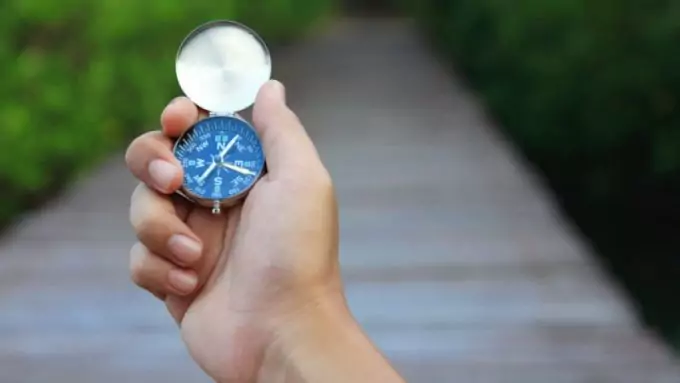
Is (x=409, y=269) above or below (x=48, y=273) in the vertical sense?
above

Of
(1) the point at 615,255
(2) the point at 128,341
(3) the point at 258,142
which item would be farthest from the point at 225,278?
(1) the point at 615,255

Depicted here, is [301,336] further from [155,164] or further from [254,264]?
[155,164]

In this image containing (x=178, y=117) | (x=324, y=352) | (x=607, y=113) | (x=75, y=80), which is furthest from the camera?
(x=607, y=113)

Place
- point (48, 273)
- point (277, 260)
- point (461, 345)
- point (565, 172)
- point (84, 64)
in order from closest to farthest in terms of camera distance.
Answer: point (277, 260)
point (461, 345)
point (48, 273)
point (84, 64)
point (565, 172)

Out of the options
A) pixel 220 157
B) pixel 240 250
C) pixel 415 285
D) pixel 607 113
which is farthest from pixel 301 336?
pixel 607 113

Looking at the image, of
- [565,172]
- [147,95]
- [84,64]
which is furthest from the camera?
[565,172]

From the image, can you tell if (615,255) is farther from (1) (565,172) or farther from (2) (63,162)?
(2) (63,162)

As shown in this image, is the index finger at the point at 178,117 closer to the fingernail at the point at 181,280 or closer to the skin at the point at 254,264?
the skin at the point at 254,264
